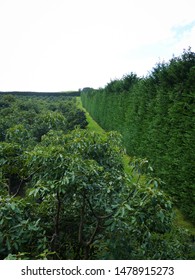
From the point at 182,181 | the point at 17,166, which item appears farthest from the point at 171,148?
the point at 17,166

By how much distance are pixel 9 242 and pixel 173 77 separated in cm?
704

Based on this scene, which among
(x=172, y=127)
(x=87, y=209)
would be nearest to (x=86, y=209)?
(x=87, y=209)

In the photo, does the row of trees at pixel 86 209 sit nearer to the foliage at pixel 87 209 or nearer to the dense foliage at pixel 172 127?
the foliage at pixel 87 209

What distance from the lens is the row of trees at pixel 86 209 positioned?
8.35 feet

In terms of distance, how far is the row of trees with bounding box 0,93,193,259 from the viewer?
8.35 ft

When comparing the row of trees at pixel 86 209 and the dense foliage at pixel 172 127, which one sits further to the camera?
the dense foliage at pixel 172 127

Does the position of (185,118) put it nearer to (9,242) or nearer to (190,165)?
(190,165)

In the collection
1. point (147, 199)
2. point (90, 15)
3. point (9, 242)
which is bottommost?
point (9, 242)

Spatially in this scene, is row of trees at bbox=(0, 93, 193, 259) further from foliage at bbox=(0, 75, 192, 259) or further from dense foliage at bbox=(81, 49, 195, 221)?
dense foliage at bbox=(81, 49, 195, 221)

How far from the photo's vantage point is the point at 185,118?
6.77m

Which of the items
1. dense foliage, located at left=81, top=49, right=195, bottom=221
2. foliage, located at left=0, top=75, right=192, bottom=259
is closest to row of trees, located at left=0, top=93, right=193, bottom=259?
foliage, located at left=0, top=75, right=192, bottom=259

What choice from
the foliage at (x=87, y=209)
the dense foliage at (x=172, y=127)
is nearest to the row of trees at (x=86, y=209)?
the foliage at (x=87, y=209)

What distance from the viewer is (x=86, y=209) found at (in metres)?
3.74

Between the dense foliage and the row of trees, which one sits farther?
the dense foliage
